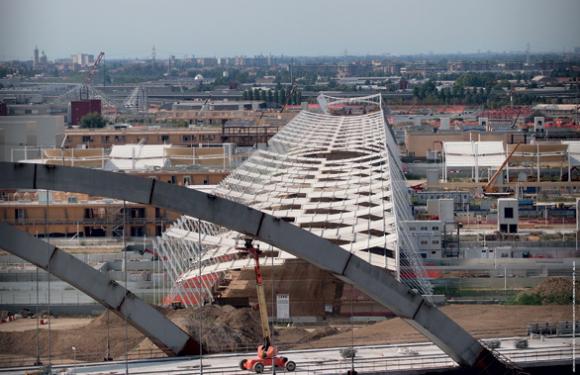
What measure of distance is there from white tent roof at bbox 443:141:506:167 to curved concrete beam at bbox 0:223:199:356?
1637cm

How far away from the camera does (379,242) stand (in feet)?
52.7

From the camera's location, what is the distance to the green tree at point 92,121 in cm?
3879

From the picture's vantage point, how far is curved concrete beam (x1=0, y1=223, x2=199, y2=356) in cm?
1160

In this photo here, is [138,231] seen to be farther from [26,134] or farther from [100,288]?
[100,288]

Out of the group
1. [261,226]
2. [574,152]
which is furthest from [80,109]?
[261,226]

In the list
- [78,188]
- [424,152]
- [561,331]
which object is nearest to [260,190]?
[561,331]

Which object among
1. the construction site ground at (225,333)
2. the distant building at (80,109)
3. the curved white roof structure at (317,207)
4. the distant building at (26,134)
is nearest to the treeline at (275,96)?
the distant building at (80,109)

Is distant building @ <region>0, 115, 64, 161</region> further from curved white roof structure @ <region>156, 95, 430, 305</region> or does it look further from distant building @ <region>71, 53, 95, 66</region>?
distant building @ <region>71, 53, 95, 66</region>

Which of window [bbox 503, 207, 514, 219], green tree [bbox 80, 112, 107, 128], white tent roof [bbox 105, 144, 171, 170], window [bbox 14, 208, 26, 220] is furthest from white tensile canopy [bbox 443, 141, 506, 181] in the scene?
green tree [bbox 80, 112, 107, 128]

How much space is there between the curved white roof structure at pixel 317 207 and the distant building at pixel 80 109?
1382 cm

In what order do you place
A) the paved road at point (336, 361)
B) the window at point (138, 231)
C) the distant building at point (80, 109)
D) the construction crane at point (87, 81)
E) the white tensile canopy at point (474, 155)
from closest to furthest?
the paved road at point (336, 361) → the window at point (138, 231) → the white tensile canopy at point (474, 155) → the distant building at point (80, 109) → the construction crane at point (87, 81)

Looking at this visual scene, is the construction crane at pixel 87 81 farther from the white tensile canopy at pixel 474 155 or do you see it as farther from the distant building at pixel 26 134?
the white tensile canopy at pixel 474 155

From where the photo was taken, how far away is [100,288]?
11.8m

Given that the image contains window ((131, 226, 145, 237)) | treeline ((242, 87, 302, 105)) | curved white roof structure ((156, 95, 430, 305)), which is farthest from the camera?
treeline ((242, 87, 302, 105))
